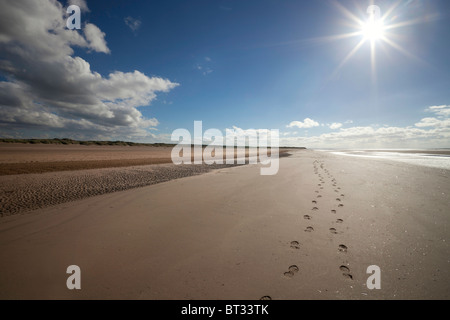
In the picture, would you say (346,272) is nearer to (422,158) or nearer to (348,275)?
(348,275)

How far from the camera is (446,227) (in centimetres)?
416

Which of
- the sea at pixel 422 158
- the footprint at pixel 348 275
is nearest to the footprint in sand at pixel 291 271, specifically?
the footprint at pixel 348 275

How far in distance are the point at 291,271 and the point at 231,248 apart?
119cm

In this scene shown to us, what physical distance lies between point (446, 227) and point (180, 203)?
741cm

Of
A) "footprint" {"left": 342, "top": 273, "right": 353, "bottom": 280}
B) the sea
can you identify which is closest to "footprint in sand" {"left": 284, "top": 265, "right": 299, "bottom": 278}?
"footprint" {"left": 342, "top": 273, "right": 353, "bottom": 280}

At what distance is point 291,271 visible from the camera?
2840 mm

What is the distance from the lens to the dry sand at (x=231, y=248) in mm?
2519

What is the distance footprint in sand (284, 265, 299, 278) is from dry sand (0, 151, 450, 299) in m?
0.02

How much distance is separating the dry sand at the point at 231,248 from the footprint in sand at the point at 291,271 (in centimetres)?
2

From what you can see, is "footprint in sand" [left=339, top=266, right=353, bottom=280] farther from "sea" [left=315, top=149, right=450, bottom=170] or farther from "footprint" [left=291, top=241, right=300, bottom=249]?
"sea" [left=315, top=149, right=450, bottom=170]

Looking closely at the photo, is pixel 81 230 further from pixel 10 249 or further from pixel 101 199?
pixel 101 199

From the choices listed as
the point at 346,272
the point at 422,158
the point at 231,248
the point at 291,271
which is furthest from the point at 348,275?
the point at 422,158

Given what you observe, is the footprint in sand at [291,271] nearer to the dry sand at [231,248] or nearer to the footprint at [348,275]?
the dry sand at [231,248]
